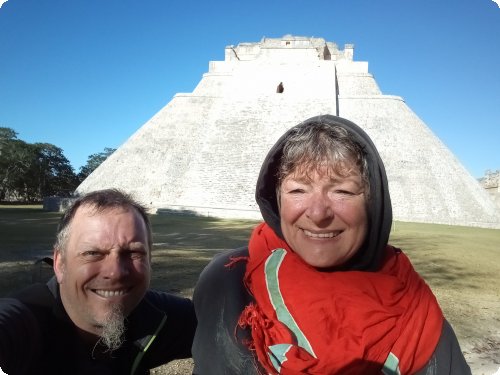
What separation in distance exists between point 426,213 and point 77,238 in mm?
21403

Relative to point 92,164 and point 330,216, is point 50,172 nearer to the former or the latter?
point 92,164

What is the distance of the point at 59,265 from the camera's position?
1562 millimetres

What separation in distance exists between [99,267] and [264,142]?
21220mm

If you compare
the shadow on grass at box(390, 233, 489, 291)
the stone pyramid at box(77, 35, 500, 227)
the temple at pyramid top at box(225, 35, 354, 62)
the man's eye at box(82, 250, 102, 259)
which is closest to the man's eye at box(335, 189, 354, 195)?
the man's eye at box(82, 250, 102, 259)

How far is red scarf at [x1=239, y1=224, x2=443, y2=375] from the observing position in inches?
47.8

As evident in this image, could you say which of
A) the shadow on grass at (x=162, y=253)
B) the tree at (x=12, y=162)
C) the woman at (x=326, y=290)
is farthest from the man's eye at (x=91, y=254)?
the tree at (x=12, y=162)

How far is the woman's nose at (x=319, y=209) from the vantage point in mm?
1298

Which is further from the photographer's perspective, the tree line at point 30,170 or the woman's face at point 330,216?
the tree line at point 30,170

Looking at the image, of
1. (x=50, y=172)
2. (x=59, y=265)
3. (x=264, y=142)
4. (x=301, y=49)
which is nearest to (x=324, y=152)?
(x=59, y=265)

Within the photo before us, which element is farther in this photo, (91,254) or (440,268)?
(440,268)

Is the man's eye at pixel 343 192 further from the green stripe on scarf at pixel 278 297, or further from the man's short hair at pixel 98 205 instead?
the man's short hair at pixel 98 205

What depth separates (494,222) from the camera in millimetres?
20422

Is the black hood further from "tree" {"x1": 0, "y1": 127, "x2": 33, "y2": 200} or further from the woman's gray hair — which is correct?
"tree" {"x1": 0, "y1": 127, "x2": 33, "y2": 200}

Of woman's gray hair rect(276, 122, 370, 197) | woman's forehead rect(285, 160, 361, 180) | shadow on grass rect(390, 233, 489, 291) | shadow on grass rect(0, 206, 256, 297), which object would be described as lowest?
shadow on grass rect(390, 233, 489, 291)
